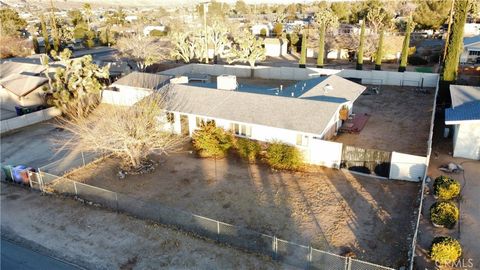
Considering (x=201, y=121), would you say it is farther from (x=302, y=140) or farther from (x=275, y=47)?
(x=275, y=47)

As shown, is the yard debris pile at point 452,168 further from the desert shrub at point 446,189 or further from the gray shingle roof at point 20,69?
the gray shingle roof at point 20,69

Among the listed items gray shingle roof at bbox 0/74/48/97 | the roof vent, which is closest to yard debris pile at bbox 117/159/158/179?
the roof vent

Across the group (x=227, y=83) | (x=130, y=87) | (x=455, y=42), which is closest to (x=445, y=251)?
(x=227, y=83)

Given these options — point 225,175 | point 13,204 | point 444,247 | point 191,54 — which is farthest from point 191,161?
point 191,54

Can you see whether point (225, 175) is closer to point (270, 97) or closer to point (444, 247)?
point (270, 97)

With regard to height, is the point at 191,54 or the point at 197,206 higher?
the point at 191,54

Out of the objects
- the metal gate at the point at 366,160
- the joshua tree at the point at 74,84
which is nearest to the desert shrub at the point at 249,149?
the metal gate at the point at 366,160
